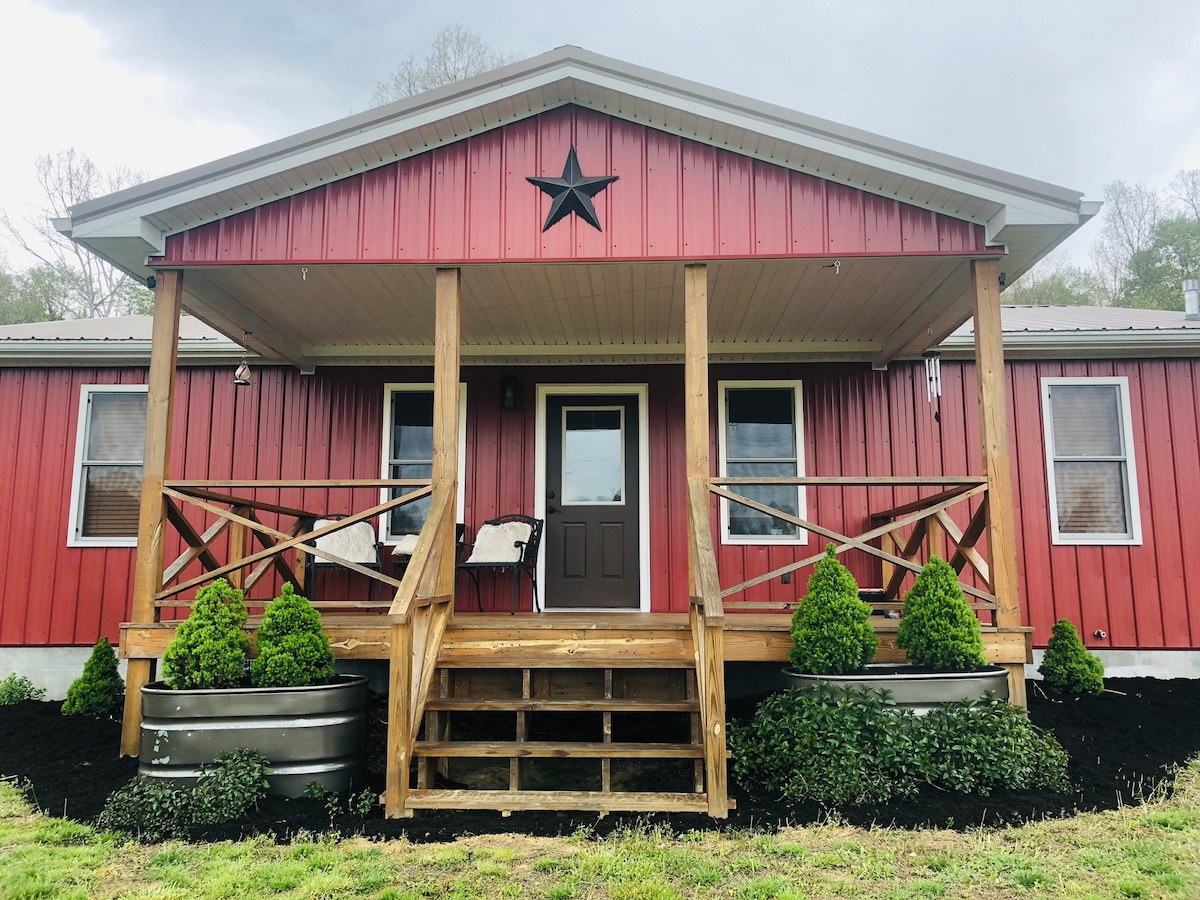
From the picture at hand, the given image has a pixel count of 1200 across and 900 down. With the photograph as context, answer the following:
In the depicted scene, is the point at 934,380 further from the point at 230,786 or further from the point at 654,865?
the point at 230,786

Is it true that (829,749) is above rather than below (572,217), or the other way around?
below

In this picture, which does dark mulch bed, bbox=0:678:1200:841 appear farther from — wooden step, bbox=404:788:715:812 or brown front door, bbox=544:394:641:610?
brown front door, bbox=544:394:641:610

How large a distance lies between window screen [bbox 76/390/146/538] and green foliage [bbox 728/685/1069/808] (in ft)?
18.2

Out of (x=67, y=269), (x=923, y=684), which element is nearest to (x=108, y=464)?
(x=923, y=684)

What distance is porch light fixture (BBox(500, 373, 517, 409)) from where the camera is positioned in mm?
7168

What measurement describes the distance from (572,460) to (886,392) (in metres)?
2.70

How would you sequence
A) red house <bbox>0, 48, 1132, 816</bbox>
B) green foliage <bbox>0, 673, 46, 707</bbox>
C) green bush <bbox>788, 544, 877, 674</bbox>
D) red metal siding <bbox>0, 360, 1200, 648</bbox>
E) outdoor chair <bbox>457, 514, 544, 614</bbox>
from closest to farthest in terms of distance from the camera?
1. green bush <bbox>788, 544, 877, 674</bbox>
2. red house <bbox>0, 48, 1132, 816</bbox>
3. outdoor chair <bbox>457, 514, 544, 614</bbox>
4. green foliage <bbox>0, 673, 46, 707</bbox>
5. red metal siding <bbox>0, 360, 1200, 648</bbox>

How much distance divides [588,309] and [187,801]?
3.90 metres

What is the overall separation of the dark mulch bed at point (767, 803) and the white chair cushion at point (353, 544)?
170 centimetres

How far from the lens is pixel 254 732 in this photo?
14.2 feet

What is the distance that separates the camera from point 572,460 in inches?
286

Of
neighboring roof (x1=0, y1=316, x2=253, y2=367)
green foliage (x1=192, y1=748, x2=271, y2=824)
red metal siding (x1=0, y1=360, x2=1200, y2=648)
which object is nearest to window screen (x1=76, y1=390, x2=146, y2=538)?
red metal siding (x1=0, y1=360, x2=1200, y2=648)

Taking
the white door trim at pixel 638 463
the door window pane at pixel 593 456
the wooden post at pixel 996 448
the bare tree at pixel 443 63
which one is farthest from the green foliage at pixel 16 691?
the bare tree at pixel 443 63

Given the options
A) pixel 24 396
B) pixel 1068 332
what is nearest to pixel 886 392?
pixel 1068 332
